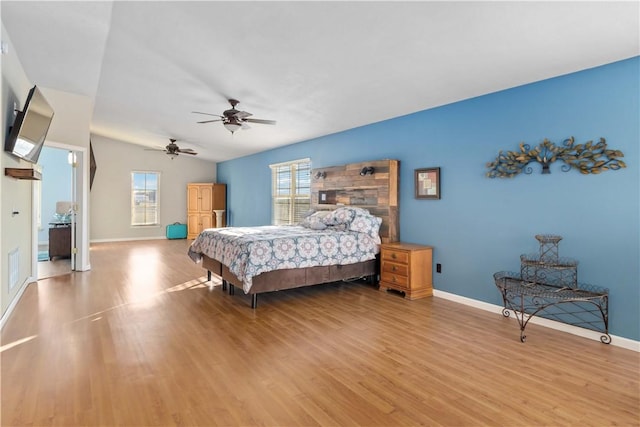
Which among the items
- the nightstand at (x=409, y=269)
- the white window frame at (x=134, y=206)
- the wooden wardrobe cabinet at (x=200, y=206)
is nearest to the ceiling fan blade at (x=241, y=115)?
the nightstand at (x=409, y=269)

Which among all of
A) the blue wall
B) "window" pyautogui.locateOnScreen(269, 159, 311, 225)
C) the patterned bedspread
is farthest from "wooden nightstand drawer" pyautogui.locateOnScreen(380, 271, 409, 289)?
"window" pyautogui.locateOnScreen(269, 159, 311, 225)

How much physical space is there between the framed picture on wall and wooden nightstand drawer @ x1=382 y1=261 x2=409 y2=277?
1011 millimetres

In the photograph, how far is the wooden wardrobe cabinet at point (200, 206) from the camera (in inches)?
422

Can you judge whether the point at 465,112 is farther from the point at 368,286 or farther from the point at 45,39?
the point at 45,39

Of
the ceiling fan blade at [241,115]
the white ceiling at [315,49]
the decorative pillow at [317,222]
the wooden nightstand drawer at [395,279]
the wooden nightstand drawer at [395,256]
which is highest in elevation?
the white ceiling at [315,49]

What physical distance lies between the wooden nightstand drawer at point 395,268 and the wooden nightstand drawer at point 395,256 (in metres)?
0.05

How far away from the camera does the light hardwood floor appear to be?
1963 millimetres

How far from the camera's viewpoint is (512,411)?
6.54 feet

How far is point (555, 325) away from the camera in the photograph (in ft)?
11.0

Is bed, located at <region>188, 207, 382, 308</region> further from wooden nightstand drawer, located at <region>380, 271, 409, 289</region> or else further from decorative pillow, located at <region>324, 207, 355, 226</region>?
wooden nightstand drawer, located at <region>380, 271, 409, 289</region>

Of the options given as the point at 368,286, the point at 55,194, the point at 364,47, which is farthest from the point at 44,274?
the point at 364,47

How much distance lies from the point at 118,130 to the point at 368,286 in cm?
738

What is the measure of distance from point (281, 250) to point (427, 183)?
218 cm

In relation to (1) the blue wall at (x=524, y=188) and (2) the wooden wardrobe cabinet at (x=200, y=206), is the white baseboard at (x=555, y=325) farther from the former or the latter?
(2) the wooden wardrobe cabinet at (x=200, y=206)
